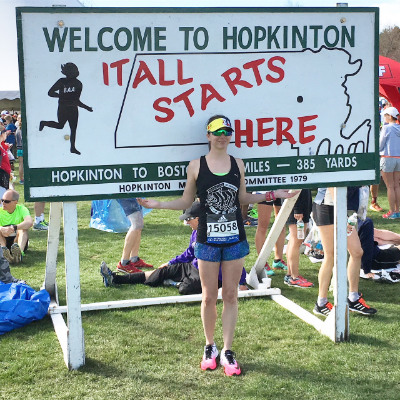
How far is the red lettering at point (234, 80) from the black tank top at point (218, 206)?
2.31ft

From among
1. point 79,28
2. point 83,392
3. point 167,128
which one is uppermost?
point 79,28

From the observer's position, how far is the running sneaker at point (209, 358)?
197 inches

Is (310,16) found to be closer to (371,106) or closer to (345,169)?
(371,106)

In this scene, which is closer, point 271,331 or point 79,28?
point 79,28

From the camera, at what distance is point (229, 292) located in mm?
5027

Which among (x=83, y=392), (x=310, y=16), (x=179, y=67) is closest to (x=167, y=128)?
(x=179, y=67)

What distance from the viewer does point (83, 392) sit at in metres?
4.62

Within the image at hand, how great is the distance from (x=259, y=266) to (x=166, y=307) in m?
1.24

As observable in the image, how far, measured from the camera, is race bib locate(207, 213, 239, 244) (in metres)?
4.89

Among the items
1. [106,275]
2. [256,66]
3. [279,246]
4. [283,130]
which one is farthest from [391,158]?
[256,66]

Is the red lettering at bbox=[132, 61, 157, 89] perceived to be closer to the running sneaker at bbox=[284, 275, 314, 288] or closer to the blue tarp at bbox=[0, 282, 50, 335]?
the blue tarp at bbox=[0, 282, 50, 335]

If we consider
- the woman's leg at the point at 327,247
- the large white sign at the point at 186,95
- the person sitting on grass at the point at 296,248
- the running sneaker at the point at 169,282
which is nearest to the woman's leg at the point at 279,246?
the person sitting on grass at the point at 296,248

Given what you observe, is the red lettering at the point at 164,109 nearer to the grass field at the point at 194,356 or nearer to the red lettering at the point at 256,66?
the red lettering at the point at 256,66

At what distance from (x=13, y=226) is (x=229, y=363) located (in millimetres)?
4857
